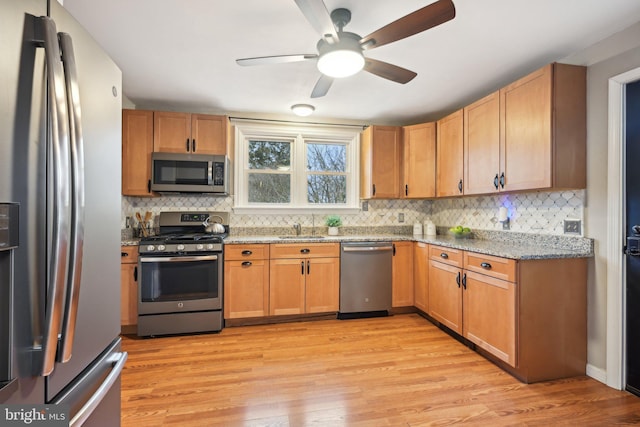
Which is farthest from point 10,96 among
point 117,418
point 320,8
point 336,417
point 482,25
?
point 482,25

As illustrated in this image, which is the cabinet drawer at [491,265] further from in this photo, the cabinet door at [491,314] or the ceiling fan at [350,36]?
the ceiling fan at [350,36]

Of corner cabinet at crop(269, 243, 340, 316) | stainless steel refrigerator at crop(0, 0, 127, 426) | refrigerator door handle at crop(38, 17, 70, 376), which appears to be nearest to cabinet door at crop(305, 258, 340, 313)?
corner cabinet at crop(269, 243, 340, 316)

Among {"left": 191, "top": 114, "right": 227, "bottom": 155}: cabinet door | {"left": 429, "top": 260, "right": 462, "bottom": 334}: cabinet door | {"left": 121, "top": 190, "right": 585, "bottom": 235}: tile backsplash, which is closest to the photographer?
{"left": 121, "top": 190, "right": 585, "bottom": 235}: tile backsplash

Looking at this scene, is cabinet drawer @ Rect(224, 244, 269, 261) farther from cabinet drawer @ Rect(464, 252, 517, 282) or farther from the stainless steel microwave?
cabinet drawer @ Rect(464, 252, 517, 282)

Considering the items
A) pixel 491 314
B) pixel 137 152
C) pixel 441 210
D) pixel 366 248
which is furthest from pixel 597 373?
pixel 137 152

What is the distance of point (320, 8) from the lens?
143 cm

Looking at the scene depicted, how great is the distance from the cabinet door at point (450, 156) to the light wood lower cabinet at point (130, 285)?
3338mm

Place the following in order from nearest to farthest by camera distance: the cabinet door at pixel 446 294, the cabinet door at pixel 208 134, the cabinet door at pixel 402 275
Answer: the cabinet door at pixel 446 294 → the cabinet door at pixel 208 134 → the cabinet door at pixel 402 275

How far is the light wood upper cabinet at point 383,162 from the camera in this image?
3.76 m

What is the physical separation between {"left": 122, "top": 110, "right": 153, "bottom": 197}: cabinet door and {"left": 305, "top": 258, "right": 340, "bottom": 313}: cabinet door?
1.98m

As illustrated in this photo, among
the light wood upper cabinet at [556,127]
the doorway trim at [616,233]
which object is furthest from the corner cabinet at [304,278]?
the doorway trim at [616,233]

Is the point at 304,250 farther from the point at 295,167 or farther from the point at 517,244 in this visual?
the point at 517,244

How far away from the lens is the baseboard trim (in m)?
2.08

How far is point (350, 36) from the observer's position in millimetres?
1851
